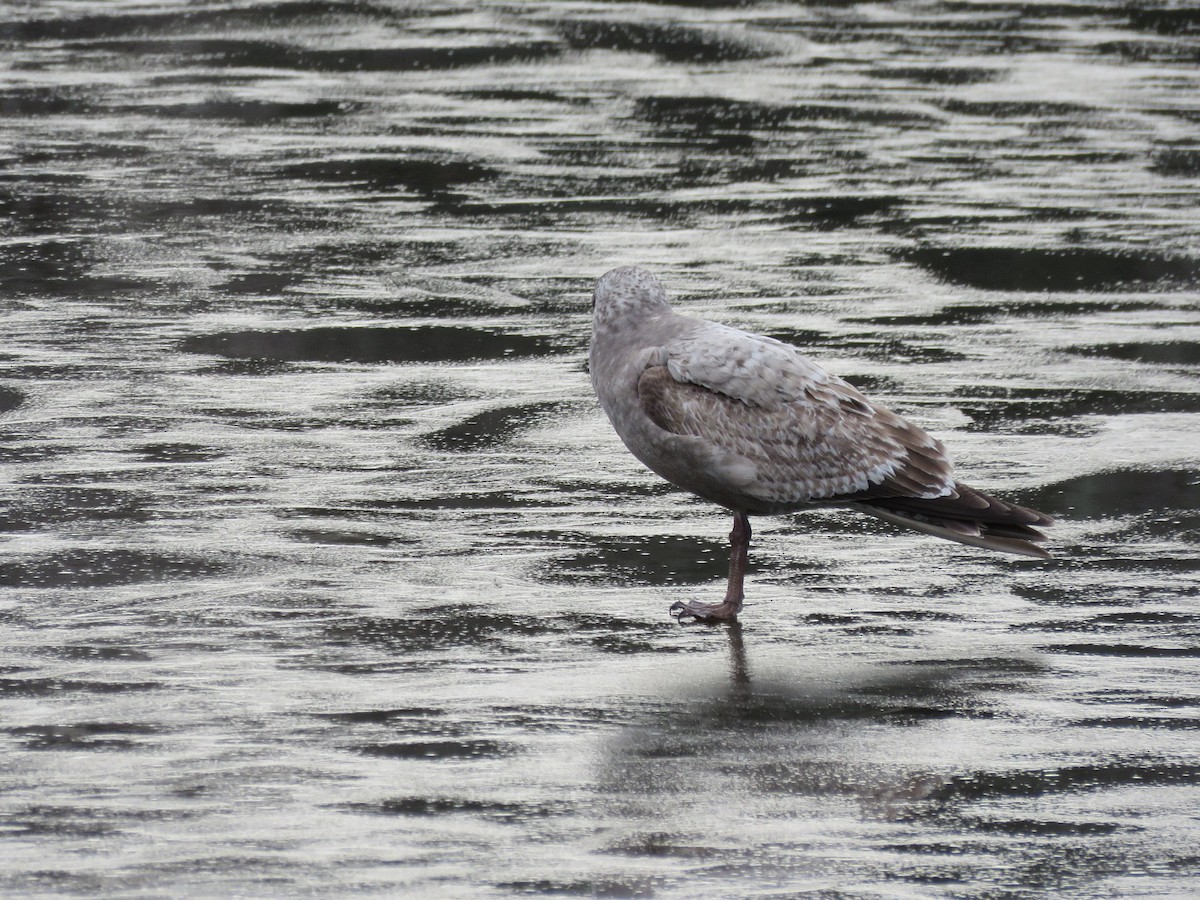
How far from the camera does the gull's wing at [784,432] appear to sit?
7312 mm

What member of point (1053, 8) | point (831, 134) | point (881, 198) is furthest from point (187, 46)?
point (1053, 8)

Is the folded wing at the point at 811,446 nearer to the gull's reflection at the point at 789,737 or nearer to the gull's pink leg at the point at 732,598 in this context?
the gull's pink leg at the point at 732,598

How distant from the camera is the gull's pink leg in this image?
7191 mm

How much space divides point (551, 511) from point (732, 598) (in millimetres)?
1361

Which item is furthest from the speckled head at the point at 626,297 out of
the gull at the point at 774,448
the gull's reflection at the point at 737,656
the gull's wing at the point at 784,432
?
the gull's reflection at the point at 737,656

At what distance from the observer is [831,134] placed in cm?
1700

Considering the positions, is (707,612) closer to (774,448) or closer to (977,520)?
(774,448)

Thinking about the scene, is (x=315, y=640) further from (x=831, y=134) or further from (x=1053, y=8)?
(x=1053, y=8)

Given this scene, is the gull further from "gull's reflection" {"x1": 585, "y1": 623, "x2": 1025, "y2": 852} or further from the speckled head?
"gull's reflection" {"x1": 585, "y1": 623, "x2": 1025, "y2": 852}

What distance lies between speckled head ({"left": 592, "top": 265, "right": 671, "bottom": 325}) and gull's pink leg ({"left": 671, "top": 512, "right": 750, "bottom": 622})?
866mm

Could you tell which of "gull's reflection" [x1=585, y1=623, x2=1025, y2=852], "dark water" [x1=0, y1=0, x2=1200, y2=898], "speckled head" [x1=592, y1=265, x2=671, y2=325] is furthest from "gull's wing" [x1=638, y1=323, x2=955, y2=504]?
"gull's reflection" [x1=585, y1=623, x2=1025, y2=852]

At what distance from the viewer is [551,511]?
842 centimetres

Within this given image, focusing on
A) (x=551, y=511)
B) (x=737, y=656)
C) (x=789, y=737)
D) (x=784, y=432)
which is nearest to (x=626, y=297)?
(x=784, y=432)

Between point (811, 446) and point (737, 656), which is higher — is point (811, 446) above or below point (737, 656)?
→ above
